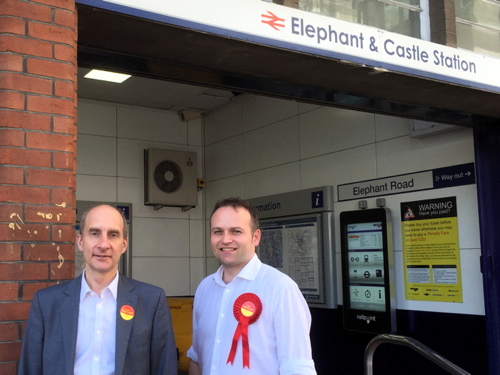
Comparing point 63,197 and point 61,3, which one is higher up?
point 61,3

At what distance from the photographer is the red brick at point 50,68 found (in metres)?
3.01

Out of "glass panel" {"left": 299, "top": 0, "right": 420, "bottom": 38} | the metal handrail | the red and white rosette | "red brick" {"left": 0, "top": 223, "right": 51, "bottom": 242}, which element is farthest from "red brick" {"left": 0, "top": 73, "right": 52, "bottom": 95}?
the metal handrail

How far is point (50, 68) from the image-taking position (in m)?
3.06

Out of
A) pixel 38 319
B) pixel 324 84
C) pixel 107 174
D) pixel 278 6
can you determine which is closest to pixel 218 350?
pixel 38 319

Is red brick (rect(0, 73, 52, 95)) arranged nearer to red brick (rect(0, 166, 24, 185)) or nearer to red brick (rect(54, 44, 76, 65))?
red brick (rect(54, 44, 76, 65))

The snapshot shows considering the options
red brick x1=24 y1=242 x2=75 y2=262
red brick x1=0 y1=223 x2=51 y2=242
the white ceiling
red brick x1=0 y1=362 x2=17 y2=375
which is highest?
the white ceiling

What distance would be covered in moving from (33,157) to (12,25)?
0.60 m

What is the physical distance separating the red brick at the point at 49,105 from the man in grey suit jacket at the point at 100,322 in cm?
79

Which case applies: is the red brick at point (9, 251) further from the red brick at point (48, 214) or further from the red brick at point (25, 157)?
the red brick at point (25, 157)

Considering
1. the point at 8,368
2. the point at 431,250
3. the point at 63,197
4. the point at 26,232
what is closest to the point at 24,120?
the point at 63,197

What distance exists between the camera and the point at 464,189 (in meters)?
6.16

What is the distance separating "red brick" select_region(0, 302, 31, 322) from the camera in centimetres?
282

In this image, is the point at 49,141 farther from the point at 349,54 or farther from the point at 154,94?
the point at 154,94

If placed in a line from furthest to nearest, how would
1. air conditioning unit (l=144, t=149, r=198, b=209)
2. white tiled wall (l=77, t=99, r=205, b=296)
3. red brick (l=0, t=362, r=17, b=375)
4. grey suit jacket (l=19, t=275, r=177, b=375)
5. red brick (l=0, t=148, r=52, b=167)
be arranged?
air conditioning unit (l=144, t=149, r=198, b=209) < white tiled wall (l=77, t=99, r=205, b=296) < red brick (l=0, t=148, r=52, b=167) < red brick (l=0, t=362, r=17, b=375) < grey suit jacket (l=19, t=275, r=177, b=375)
